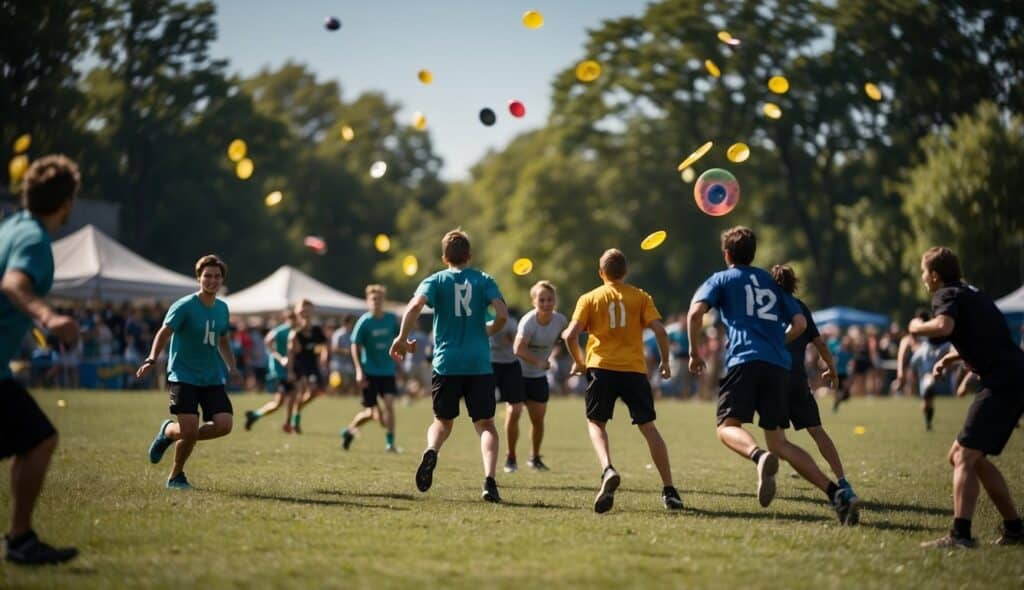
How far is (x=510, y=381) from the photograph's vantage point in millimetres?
12625

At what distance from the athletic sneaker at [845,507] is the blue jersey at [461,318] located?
118 inches

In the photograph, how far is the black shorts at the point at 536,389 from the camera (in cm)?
1284

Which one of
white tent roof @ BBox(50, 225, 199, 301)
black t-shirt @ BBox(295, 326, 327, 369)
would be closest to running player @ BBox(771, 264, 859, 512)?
black t-shirt @ BBox(295, 326, 327, 369)

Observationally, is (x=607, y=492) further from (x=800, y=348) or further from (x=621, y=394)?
(x=800, y=348)

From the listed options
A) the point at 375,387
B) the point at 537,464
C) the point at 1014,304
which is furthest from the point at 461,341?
the point at 1014,304

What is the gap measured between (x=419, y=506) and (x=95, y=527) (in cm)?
248

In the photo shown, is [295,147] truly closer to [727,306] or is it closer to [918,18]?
[918,18]

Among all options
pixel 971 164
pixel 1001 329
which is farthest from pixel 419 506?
pixel 971 164

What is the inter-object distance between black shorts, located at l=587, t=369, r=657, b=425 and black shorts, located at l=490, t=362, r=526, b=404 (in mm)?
3399

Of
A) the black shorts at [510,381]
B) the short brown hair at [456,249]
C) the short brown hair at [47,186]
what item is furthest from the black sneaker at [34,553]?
the black shorts at [510,381]

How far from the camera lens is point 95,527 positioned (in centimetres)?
745

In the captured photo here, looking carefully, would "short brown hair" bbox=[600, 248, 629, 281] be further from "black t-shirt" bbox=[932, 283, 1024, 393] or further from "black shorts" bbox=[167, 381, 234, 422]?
"black shorts" bbox=[167, 381, 234, 422]

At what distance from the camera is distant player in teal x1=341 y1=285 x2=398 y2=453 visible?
14875 millimetres

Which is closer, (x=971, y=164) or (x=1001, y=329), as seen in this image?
(x=1001, y=329)
